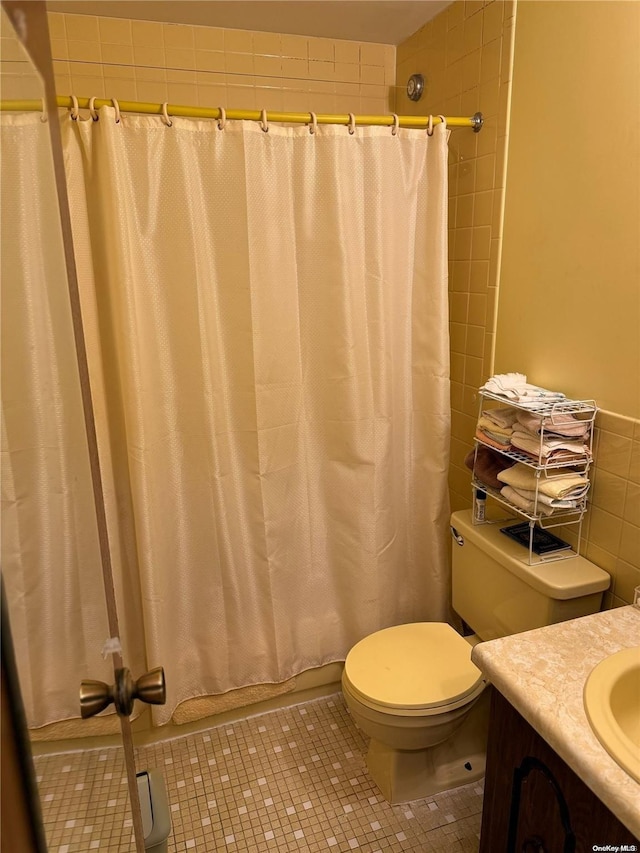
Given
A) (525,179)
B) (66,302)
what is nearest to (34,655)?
(66,302)

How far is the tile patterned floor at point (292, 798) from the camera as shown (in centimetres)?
169

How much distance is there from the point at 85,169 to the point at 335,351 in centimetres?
87

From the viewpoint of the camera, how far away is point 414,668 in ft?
5.68

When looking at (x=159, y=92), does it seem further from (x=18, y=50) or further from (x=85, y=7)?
(x=18, y=50)

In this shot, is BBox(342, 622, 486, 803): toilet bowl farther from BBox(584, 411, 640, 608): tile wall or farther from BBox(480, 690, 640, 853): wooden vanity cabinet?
BBox(584, 411, 640, 608): tile wall

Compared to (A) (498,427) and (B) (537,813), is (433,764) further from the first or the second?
(A) (498,427)

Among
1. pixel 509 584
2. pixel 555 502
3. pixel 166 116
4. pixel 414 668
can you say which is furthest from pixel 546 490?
pixel 166 116

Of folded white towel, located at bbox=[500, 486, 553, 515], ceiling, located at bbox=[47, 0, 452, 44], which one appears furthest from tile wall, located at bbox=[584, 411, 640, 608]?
ceiling, located at bbox=[47, 0, 452, 44]

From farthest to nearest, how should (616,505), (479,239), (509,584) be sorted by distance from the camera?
(479,239) < (509,584) < (616,505)

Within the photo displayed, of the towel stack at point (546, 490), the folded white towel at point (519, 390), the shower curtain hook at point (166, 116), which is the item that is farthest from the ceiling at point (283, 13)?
the towel stack at point (546, 490)

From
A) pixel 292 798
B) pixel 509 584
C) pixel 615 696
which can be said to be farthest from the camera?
pixel 292 798

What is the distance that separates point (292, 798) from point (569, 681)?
108 centimetres

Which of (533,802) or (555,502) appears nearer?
(533,802)

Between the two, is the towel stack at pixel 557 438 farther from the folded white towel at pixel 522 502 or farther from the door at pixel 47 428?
the door at pixel 47 428
